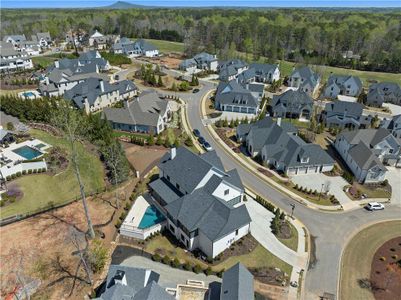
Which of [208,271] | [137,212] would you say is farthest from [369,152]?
[137,212]

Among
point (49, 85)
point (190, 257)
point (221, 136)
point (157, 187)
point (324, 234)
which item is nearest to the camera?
point (190, 257)

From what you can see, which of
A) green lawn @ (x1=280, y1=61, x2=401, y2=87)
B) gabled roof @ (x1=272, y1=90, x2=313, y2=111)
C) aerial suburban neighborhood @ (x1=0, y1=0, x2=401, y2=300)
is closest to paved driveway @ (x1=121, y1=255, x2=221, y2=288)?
aerial suburban neighborhood @ (x1=0, y1=0, x2=401, y2=300)

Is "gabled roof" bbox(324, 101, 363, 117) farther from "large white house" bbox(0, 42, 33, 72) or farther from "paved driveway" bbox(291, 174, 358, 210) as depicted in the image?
"large white house" bbox(0, 42, 33, 72)

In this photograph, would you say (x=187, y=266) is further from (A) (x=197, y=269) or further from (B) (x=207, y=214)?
(B) (x=207, y=214)

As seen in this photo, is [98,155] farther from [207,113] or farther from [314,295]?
[314,295]

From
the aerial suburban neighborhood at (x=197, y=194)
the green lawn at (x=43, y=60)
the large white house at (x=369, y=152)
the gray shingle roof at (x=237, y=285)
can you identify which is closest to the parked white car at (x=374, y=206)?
the aerial suburban neighborhood at (x=197, y=194)

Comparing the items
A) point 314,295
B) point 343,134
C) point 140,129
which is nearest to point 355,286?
point 314,295

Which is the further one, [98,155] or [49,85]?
[49,85]

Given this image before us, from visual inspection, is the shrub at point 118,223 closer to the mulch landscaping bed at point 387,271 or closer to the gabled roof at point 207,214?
the gabled roof at point 207,214
